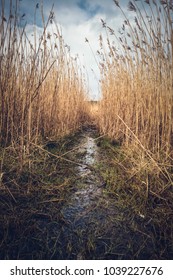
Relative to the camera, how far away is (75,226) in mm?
1233

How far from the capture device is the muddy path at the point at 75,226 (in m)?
1.05

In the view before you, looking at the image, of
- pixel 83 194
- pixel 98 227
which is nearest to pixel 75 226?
pixel 98 227

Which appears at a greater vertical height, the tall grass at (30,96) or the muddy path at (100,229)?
the tall grass at (30,96)

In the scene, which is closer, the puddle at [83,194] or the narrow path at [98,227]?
the narrow path at [98,227]

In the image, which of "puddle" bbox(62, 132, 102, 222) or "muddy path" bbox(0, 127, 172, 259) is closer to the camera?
"muddy path" bbox(0, 127, 172, 259)

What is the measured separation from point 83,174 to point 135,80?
1073 millimetres

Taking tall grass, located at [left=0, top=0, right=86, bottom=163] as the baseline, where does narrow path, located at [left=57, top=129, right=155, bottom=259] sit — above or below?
below

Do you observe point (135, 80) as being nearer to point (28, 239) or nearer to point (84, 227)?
point (84, 227)

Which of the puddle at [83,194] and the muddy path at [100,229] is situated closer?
the muddy path at [100,229]

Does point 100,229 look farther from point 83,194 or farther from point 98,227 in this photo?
point 83,194

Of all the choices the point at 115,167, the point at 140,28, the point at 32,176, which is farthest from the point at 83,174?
the point at 140,28

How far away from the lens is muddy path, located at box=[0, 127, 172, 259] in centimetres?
105

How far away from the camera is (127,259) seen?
1.03 m

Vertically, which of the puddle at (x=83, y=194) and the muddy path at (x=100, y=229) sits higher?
the puddle at (x=83, y=194)
